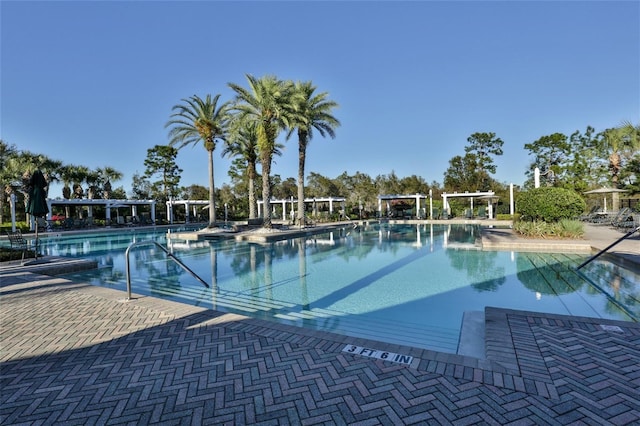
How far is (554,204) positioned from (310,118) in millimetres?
13526

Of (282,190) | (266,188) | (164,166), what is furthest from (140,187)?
(266,188)

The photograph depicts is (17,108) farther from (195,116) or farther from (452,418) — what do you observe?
(452,418)

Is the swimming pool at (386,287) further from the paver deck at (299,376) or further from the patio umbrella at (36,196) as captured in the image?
the patio umbrella at (36,196)

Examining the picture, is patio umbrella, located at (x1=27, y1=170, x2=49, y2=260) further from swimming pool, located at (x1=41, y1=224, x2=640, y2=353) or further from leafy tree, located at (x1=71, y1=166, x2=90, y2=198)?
leafy tree, located at (x1=71, y1=166, x2=90, y2=198)

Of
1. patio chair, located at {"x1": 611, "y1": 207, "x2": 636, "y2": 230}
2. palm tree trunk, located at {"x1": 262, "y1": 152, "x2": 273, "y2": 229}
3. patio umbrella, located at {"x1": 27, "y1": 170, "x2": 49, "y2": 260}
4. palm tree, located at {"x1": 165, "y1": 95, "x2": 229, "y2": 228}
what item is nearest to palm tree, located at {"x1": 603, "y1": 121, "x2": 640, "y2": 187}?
patio chair, located at {"x1": 611, "y1": 207, "x2": 636, "y2": 230}

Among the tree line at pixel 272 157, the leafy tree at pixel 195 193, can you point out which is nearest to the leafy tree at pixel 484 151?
the tree line at pixel 272 157

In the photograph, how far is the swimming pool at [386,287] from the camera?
4.62m

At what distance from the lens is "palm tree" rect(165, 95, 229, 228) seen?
1814 centimetres

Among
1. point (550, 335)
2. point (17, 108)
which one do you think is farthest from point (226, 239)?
point (17, 108)

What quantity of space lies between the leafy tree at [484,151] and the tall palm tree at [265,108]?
96.6 feet

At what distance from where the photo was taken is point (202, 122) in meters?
18.1

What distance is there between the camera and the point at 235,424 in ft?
6.66

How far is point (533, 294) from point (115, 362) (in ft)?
20.5

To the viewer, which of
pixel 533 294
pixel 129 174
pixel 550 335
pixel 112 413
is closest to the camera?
pixel 112 413
